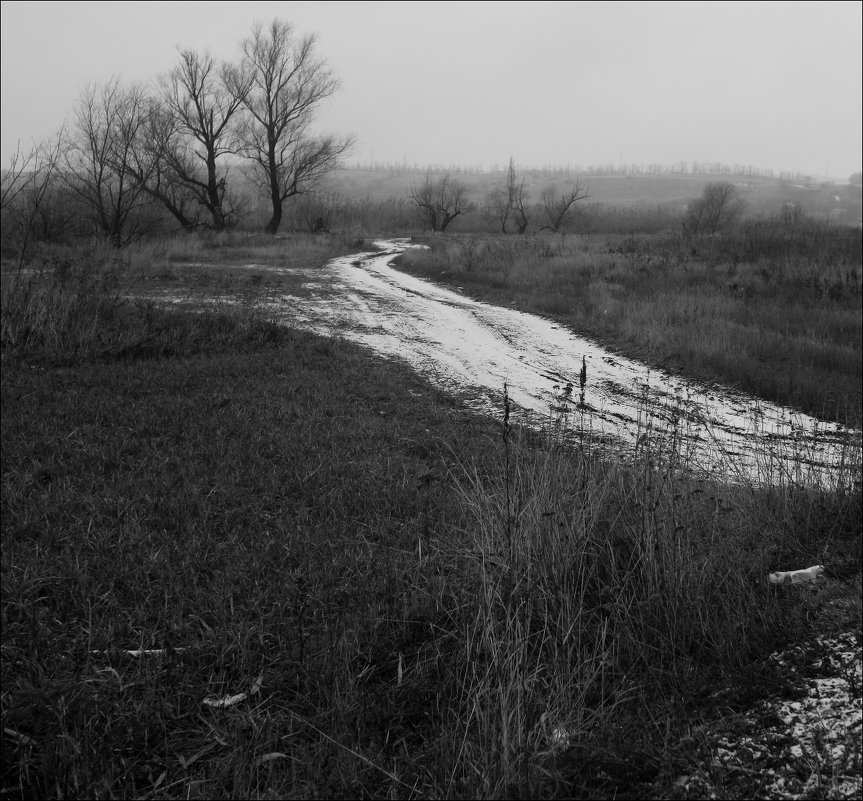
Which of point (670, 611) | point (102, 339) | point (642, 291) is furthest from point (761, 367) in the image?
point (102, 339)

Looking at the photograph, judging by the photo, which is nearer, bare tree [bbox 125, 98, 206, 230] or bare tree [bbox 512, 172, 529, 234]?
bare tree [bbox 125, 98, 206, 230]

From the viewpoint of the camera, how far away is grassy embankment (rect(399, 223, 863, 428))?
30.3ft

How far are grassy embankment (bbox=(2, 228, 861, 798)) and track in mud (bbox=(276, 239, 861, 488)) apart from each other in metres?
0.74

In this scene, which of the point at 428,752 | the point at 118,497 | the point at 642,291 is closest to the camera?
the point at 428,752

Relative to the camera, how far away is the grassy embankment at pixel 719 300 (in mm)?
9242

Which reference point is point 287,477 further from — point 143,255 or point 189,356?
point 143,255

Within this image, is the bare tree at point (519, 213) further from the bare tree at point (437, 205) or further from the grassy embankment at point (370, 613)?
the grassy embankment at point (370, 613)

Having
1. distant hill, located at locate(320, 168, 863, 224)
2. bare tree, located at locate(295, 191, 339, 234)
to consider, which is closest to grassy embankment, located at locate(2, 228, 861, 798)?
bare tree, located at locate(295, 191, 339, 234)

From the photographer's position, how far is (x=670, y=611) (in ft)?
10.4

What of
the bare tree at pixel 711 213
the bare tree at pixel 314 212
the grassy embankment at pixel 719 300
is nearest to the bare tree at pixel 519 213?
the bare tree at pixel 711 213

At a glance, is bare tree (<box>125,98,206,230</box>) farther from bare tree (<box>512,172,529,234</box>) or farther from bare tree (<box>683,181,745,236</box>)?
bare tree (<box>683,181,745,236</box>)

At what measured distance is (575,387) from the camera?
876 cm

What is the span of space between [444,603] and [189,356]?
274 inches

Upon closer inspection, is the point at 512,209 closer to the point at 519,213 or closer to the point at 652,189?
the point at 519,213
